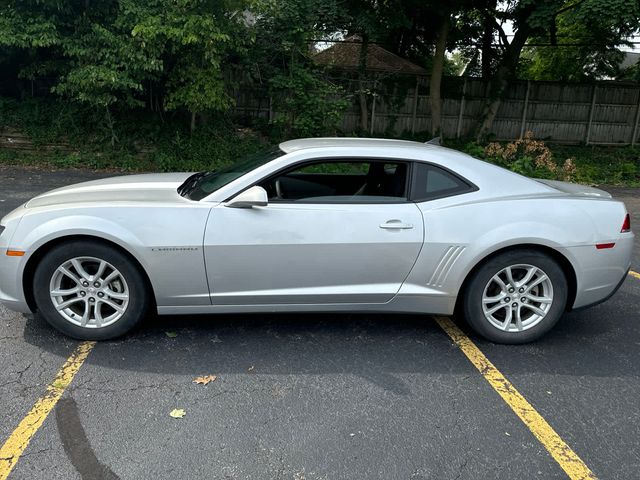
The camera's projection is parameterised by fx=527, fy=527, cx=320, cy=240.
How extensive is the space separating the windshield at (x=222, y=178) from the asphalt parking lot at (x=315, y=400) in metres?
1.01

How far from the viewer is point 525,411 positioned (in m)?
3.06

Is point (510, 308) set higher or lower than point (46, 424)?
higher

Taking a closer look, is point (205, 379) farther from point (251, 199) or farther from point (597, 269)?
point (597, 269)

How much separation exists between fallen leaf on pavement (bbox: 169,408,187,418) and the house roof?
12.4 meters

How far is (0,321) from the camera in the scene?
4039mm

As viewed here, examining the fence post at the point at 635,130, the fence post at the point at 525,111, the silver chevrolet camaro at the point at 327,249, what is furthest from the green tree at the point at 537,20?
the silver chevrolet camaro at the point at 327,249

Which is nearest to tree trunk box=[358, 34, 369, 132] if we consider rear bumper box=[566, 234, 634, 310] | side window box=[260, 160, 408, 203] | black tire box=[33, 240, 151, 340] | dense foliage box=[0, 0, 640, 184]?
dense foliage box=[0, 0, 640, 184]

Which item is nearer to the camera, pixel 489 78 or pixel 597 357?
pixel 597 357

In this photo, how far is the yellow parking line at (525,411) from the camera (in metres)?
2.61

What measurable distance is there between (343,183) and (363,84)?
39.5 feet

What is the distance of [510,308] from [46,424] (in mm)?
3052

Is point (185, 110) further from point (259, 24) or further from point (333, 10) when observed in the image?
point (333, 10)

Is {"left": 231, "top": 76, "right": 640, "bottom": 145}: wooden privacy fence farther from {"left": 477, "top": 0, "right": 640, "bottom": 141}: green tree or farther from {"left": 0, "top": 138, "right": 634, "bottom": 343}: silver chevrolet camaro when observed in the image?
{"left": 0, "top": 138, "right": 634, "bottom": 343}: silver chevrolet camaro

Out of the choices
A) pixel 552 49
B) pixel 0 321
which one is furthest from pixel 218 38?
pixel 552 49
